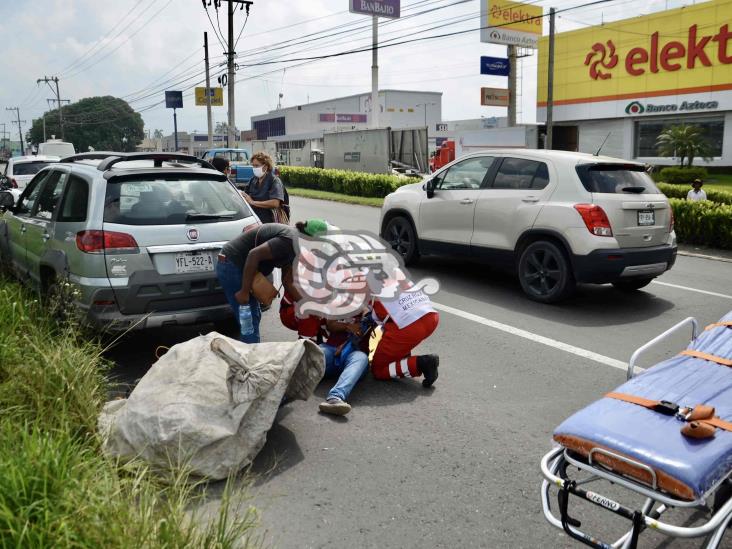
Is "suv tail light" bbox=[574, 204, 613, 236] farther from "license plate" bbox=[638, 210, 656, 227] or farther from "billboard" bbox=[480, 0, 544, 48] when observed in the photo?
"billboard" bbox=[480, 0, 544, 48]

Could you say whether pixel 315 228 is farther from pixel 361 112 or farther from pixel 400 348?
pixel 361 112

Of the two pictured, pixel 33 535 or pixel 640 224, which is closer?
pixel 33 535

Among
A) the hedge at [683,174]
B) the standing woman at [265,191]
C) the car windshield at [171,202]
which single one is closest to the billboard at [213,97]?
the hedge at [683,174]

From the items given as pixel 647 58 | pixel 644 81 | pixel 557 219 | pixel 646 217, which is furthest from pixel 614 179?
pixel 647 58

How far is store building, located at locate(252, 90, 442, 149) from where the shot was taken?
9025 centimetres

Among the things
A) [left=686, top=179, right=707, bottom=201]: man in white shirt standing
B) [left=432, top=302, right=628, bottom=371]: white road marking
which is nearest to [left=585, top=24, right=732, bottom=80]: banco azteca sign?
[left=686, top=179, right=707, bottom=201]: man in white shirt standing

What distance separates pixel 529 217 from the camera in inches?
313

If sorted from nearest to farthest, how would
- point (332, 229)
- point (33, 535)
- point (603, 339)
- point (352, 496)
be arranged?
point (33, 535)
point (352, 496)
point (332, 229)
point (603, 339)

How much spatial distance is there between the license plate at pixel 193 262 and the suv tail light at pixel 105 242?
349mm

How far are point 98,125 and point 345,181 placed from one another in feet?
371

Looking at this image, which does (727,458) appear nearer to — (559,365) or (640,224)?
(559,365)

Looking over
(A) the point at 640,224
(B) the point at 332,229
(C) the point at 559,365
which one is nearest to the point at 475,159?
(A) the point at 640,224

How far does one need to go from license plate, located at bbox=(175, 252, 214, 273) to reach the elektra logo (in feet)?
111

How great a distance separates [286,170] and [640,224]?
2430 cm
